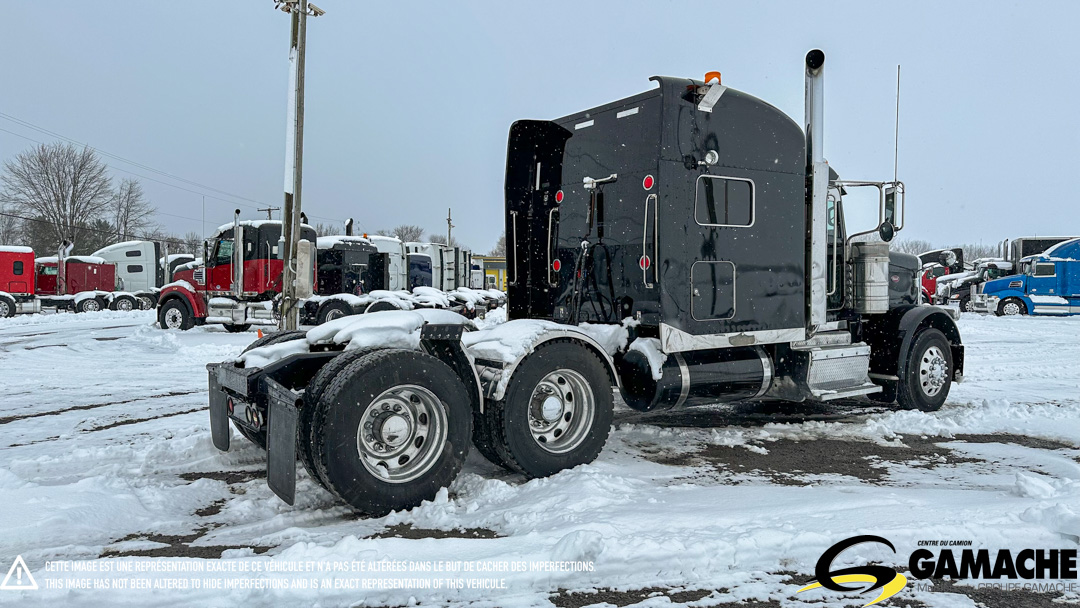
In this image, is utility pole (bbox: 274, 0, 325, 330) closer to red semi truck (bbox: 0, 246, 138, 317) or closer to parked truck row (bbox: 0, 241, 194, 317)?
parked truck row (bbox: 0, 241, 194, 317)

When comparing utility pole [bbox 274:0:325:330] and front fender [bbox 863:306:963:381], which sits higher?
utility pole [bbox 274:0:325:330]

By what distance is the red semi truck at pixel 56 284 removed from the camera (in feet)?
94.6

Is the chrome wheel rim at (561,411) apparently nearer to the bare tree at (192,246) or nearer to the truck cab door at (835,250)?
the truck cab door at (835,250)

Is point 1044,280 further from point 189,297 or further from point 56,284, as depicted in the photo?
point 56,284

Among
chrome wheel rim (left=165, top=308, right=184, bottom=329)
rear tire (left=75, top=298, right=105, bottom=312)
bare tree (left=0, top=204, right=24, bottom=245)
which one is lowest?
chrome wheel rim (left=165, top=308, right=184, bottom=329)

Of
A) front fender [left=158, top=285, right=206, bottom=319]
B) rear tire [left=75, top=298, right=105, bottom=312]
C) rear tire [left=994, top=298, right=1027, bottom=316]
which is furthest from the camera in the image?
rear tire [left=75, top=298, right=105, bottom=312]

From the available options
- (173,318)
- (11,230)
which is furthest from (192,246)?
(173,318)

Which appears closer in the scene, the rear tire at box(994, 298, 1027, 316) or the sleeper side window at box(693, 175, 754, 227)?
the sleeper side window at box(693, 175, 754, 227)

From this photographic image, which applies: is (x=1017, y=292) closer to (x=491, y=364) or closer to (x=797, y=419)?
(x=797, y=419)

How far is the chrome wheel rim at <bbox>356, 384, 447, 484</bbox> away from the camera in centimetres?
446

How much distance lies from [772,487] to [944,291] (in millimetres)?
34261

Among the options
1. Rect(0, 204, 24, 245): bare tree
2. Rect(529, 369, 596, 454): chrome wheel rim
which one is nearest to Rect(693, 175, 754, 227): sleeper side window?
Rect(529, 369, 596, 454): chrome wheel rim

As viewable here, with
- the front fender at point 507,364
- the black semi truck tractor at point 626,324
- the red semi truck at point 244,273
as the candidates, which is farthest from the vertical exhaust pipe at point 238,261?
the front fender at point 507,364

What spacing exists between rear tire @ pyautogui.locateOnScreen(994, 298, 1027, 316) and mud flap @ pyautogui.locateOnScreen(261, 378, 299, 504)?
32118mm
